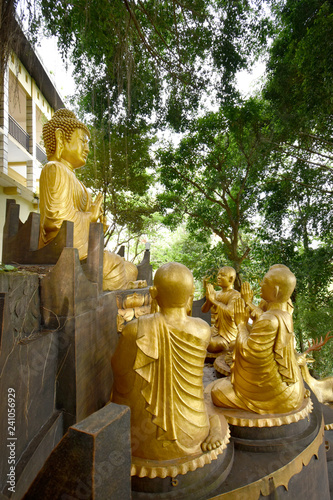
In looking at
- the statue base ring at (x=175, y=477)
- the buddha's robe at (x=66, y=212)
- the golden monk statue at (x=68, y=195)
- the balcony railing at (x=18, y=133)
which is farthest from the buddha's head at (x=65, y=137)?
the balcony railing at (x=18, y=133)

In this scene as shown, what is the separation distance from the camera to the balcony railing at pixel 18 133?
24.3ft

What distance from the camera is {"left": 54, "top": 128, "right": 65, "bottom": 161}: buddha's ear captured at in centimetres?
341

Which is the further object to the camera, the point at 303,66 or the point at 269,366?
the point at 303,66

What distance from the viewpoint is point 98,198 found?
3271 millimetres

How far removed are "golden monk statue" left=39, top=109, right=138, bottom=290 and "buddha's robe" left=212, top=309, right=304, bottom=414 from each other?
1.69 meters

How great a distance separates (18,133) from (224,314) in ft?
24.6

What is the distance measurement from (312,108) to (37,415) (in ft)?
18.5

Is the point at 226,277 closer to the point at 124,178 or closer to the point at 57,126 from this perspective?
the point at 57,126

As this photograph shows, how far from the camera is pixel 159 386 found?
1611 mm

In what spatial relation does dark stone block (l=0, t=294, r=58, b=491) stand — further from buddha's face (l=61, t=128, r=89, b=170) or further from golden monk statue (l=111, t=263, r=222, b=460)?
buddha's face (l=61, t=128, r=89, b=170)

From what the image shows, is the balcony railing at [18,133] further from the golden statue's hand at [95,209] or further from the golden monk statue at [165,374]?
the golden monk statue at [165,374]

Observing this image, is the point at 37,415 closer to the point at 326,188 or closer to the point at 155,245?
the point at 326,188

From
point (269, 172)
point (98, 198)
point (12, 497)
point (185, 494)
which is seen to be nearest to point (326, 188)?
point (269, 172)

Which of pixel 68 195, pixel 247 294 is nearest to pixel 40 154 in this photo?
pixel 68 195
